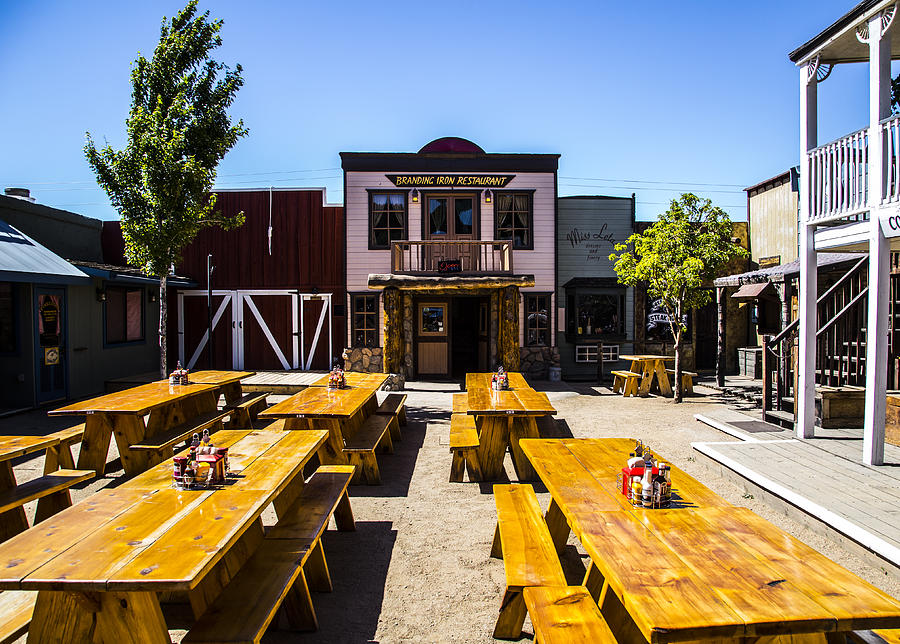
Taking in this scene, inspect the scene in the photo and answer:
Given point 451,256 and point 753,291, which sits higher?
point 451,256

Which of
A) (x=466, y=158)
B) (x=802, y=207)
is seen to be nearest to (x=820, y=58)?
(x=802, y=207)

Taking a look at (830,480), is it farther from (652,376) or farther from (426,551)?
(652,376)

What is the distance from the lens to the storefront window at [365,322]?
49.7 ft

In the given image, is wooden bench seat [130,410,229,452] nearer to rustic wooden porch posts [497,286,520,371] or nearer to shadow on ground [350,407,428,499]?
shadow on ground [350,407,428,499]

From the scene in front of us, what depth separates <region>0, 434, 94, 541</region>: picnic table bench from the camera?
14.1 feet

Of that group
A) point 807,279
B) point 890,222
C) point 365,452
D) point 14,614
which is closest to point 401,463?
point 365,452

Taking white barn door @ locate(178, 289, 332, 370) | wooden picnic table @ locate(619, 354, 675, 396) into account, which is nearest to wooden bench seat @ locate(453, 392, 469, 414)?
wooden picnic table @ locate(619, 354, 675, 396)

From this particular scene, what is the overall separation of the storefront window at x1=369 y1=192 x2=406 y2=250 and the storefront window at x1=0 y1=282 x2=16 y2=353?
7816mm

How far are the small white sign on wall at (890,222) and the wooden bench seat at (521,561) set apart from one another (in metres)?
4.80

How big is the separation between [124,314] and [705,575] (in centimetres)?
1440

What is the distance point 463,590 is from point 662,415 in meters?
7.16

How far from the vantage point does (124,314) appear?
13.6 metres

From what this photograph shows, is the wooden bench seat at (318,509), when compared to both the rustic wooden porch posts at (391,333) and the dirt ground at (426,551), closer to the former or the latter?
the dirt ground at (426,551)

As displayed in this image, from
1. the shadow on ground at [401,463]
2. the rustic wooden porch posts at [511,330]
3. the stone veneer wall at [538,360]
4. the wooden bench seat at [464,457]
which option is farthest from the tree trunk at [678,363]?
the wooden bench seat at [464,457]
